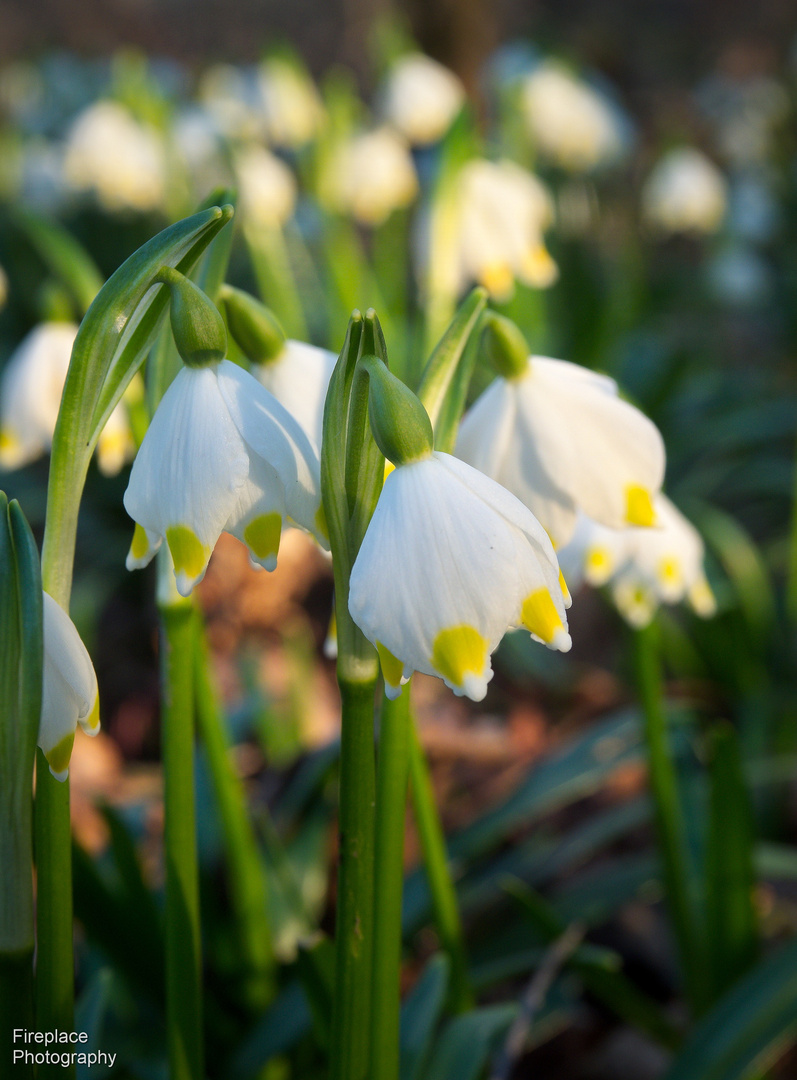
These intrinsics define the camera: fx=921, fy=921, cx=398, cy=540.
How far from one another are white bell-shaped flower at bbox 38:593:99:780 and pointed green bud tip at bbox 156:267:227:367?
0.56 feet

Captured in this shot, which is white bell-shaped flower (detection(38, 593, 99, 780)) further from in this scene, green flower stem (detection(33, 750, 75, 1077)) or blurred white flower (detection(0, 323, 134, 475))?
blurred white flower (detection(0, 323, 134, 475))

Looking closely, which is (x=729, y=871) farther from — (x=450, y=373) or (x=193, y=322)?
(x=193, y=322)

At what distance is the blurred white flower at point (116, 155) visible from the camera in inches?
106

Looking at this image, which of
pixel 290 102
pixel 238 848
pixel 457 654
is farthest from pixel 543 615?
pixel 290 102

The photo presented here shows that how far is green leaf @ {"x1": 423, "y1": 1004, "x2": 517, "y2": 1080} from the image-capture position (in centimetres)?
84

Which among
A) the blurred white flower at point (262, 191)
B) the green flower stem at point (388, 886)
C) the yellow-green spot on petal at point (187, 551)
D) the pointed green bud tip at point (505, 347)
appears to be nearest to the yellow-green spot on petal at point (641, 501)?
the pointed green bud tip at point (505, 347)

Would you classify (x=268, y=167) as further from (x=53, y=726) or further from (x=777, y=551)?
(x=53, y=726)

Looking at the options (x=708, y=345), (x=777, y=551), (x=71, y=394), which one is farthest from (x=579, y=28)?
(x=71, y=394)

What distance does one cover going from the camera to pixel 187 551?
53cm

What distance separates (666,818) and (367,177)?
2242 millimetres

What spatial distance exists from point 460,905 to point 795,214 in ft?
12.2

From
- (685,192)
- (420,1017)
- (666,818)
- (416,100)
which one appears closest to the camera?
(420,1017)

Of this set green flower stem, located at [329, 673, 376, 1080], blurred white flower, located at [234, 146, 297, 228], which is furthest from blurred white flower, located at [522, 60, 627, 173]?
green flower stem, located at [329, 673, 376, 1080]

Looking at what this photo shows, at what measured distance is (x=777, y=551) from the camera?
2.34 meters
